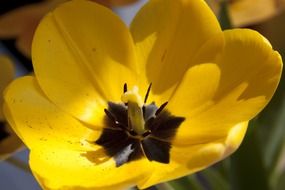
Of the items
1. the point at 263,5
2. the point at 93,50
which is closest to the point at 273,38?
the point at 263,5

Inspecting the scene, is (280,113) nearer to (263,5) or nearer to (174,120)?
(263,5)

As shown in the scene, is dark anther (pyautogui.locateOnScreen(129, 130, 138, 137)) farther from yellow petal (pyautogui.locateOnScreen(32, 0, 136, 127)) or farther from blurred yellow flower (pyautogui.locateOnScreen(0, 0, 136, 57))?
blurred yellow flower (pyautogui.locateOnScreen(0, 0, 136, 57))

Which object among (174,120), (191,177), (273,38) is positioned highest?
(174,120)

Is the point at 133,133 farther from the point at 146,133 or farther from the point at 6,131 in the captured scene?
the point at 6,131

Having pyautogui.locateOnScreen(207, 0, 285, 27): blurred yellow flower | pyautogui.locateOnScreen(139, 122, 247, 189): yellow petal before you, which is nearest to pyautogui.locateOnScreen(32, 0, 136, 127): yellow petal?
pyautogui.locateOnScreen(139, 122, 247, 189): yellow petal

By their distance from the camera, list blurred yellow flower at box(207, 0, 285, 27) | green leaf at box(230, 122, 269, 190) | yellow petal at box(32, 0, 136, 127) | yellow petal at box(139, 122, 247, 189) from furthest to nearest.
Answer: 1. blurred yellow flower at box(207, 0, 285, 27)
2. green leaf at box(230, 122, 269, 190)
3. yellow petal at box(32, 0, 136, 127)
4. yellow petal at box(139, 122, 247, 189)

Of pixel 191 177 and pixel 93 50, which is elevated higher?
pixel 93 50
